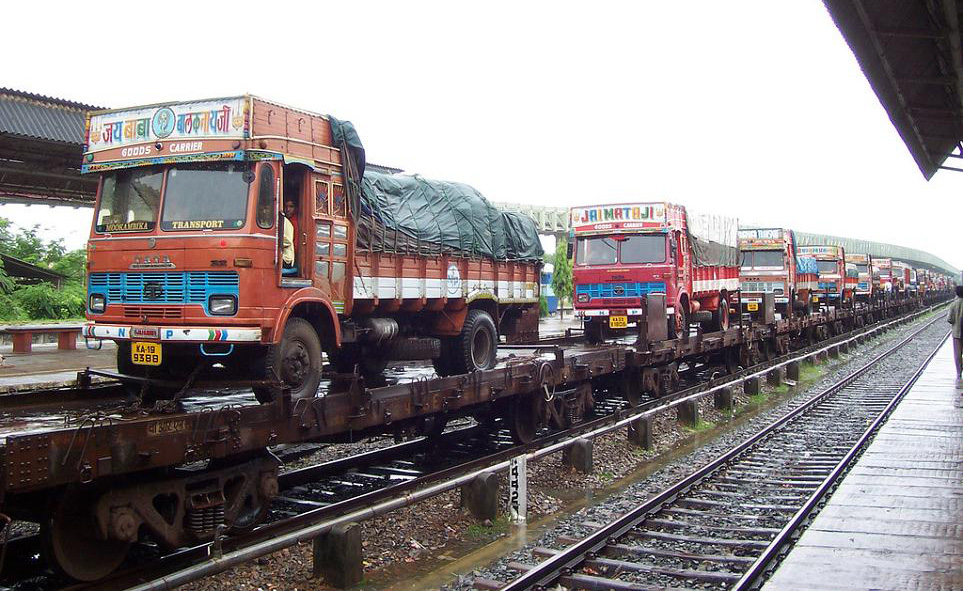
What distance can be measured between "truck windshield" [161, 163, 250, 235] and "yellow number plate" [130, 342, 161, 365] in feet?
3.62

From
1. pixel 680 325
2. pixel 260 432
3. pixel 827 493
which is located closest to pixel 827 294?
pixel 680 325

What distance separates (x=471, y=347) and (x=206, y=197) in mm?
5052

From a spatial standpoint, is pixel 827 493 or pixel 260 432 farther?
pixel 827 493

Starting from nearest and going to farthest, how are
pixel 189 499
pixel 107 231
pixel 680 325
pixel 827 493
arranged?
pixel 189 499, pixel 107 231, pixel 827 493, pixel 680 325

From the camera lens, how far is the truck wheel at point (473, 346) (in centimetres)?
1138

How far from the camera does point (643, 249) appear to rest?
54.6 feet

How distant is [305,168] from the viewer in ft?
27.1

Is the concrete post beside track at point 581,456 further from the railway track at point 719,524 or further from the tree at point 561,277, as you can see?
the tree at point 561,277

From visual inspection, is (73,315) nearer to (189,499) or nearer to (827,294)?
(189,499)

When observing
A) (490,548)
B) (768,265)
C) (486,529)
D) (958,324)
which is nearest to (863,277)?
(768,265)

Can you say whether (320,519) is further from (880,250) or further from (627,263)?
(880,250)

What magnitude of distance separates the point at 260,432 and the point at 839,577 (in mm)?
4712

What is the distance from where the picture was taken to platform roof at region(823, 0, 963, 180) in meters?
8.59

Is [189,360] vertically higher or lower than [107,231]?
lower
